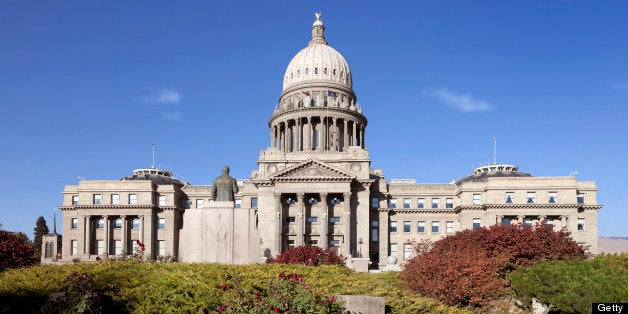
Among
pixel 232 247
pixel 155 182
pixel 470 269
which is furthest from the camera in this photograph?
pixel 155 182

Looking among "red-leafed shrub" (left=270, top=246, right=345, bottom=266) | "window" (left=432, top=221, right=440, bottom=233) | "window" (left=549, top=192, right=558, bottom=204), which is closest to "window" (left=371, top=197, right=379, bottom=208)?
"window" (left=432, top=221, right=440, bottom=233)

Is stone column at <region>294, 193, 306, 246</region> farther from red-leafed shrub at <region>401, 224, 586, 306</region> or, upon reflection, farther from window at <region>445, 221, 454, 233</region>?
red-leafed shrub at <region>401, 224, 586, 306</region>

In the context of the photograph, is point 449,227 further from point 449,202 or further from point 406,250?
point 406,250

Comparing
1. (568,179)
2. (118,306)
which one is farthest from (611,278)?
(568,179)

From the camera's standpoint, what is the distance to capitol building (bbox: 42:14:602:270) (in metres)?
71.7

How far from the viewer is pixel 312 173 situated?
71062 mm

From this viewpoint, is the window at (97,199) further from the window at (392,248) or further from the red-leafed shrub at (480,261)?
the red-leafed shrub at (480,261)

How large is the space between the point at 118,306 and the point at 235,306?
15.5 ft

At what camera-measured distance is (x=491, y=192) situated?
75.9 m

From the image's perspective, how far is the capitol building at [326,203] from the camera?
2822 inches

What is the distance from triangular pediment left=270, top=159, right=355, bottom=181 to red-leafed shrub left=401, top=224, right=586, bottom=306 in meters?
27.5

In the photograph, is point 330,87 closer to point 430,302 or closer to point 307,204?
point 307,204

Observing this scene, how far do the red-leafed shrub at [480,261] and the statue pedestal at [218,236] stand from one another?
9926 mm

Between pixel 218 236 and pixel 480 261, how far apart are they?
592 inches
